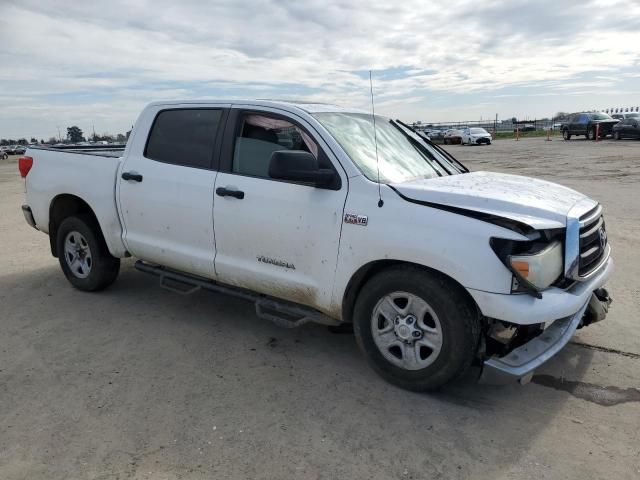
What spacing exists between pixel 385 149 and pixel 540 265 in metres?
1.54

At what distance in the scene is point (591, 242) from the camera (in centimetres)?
360

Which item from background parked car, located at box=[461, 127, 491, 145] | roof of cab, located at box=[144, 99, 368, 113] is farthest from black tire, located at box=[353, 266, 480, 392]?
background parked car, located at box=[461, 127, 491, 145]

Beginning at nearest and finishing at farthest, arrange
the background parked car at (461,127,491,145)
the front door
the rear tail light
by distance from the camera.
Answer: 1. the front door
2. the rear tail light
3. the background parked car at (461,127,491,145)

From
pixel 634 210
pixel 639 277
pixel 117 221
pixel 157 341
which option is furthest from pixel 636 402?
pixel 634 210

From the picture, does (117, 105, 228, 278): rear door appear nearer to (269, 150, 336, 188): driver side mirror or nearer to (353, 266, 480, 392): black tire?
(269, 150, 336, 188): driver side mirror

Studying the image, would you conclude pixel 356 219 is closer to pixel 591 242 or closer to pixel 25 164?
pixel 591 242

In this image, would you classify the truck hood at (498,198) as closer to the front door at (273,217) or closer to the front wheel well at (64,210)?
the front door at (273,217)

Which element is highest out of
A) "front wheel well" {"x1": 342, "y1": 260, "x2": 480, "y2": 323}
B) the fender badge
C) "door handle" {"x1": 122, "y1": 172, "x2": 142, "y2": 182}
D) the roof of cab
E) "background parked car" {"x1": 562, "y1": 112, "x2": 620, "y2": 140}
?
"background parked car" {"x1": 562, "y1": 112, "x2": 620, "y2": 140}

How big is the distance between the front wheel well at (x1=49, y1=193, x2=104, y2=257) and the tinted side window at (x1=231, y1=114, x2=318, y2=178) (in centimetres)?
204

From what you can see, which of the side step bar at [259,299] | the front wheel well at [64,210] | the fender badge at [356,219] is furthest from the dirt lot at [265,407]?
the fender badge at [356,219]

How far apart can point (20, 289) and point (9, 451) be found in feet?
10.7

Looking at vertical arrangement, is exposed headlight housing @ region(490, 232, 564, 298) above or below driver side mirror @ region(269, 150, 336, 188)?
below

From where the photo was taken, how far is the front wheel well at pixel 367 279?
3.28 m

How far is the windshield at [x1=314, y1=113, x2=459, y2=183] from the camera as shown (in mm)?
3777
